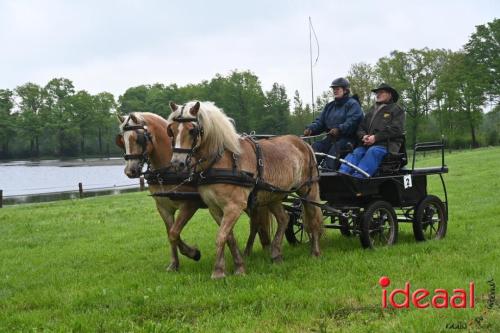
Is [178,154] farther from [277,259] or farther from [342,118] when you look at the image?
[342,118]

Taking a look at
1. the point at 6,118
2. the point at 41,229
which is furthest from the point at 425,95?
the point at 6,118

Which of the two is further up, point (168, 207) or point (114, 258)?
point (168, 207)

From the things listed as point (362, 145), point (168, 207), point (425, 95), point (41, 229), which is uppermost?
point (425, 95)

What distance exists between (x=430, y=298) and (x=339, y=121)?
4007mm

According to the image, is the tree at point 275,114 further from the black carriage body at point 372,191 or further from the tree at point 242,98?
the black carriage body at point 372,191

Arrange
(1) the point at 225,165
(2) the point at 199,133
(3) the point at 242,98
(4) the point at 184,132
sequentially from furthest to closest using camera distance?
(3) the point at 242,98
(1) the point at 225,165
(2) the point at 199,133
(4) the point at 184,132

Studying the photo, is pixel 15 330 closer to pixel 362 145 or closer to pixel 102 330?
pixel 102 330

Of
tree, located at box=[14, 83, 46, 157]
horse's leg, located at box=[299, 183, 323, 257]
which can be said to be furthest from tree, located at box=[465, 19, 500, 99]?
tree, located at box=[14, 83, 46, 157]

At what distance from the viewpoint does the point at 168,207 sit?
7.33 meters

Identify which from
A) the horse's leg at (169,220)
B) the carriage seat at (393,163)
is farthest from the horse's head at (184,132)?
the carriage seat at (393,163)

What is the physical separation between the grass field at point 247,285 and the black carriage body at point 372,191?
0.69 meters

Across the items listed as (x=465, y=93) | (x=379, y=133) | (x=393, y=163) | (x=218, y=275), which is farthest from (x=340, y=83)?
(x=465, y=93)

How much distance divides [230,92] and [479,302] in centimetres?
7189

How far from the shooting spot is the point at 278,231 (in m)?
7.65
